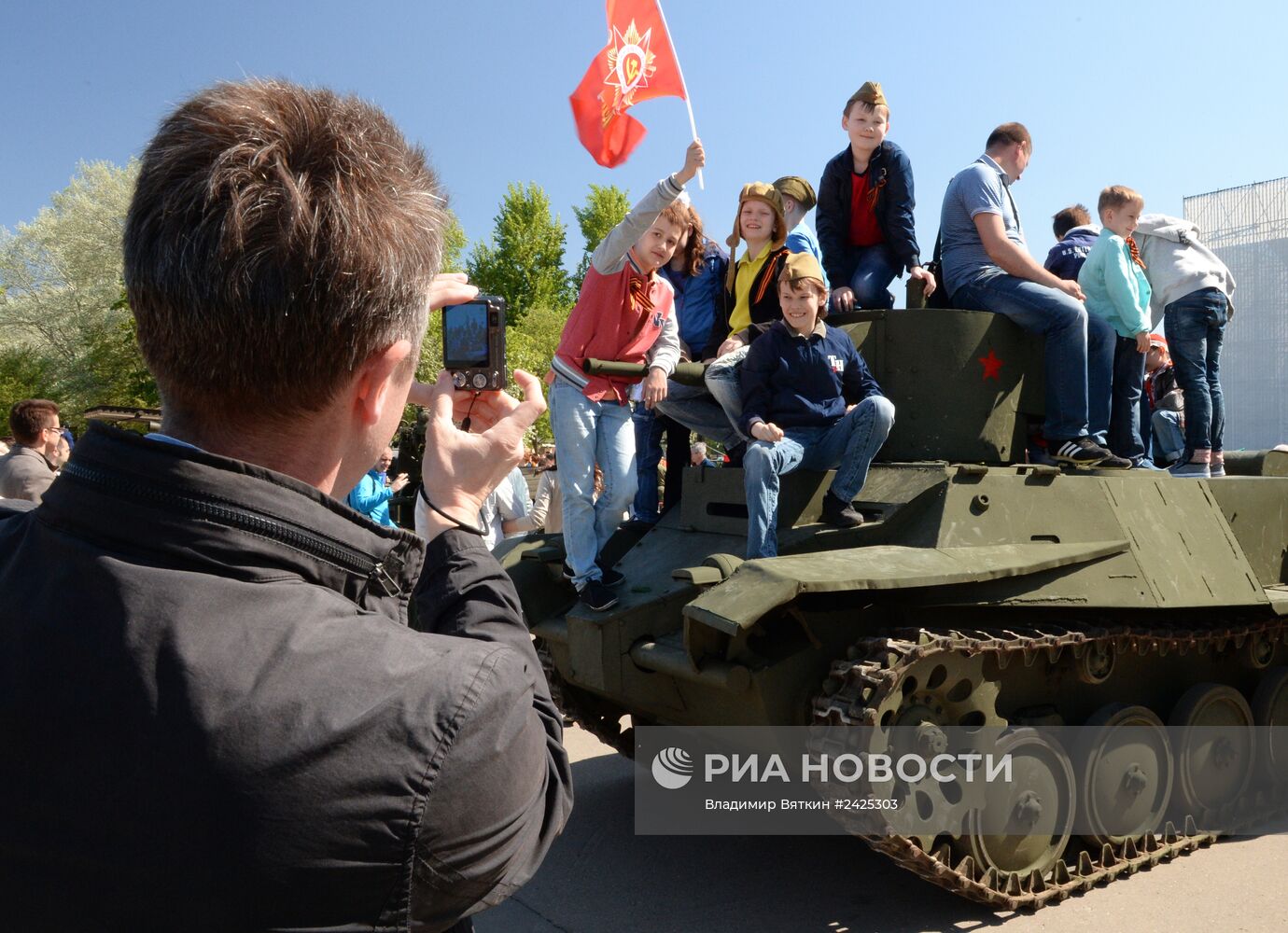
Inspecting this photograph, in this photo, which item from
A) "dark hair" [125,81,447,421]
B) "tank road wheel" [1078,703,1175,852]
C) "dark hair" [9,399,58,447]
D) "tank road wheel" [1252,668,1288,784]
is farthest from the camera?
"dark hair" [9,399,58,447]

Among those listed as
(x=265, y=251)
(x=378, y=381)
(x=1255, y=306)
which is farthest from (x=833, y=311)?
(x=1255, y=306)

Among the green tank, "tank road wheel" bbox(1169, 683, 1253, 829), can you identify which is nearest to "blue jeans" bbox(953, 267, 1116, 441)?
the green tank

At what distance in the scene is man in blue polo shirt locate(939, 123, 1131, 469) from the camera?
5.68m

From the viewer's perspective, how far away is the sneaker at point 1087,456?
5.58m

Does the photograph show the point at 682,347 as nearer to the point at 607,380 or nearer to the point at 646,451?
the point at 646,451

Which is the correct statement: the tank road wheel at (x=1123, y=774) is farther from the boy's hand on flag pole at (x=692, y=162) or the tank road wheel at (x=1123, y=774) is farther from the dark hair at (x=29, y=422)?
the dark hair at (x=29, y=422)

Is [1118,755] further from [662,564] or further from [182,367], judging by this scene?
[182,367]

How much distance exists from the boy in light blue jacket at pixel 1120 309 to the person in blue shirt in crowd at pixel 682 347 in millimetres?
2151

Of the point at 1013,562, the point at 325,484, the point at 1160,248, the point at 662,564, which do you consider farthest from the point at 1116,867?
the point at 325,484

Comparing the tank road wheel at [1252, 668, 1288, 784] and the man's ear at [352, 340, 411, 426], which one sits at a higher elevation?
the man's ear at [352, 340, 411, 426]

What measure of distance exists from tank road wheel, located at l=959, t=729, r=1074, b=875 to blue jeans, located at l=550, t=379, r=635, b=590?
1939 mm

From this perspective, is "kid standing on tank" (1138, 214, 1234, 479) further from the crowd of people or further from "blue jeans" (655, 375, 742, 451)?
"blue jeans" (655, 375, 742, 451)

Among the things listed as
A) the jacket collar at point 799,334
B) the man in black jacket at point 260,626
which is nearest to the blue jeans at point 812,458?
the jacket collar at point 799,334

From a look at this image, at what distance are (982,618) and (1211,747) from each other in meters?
1.80
